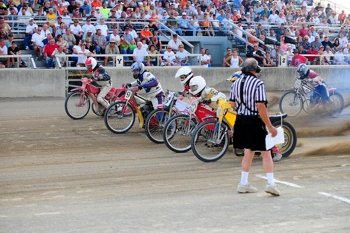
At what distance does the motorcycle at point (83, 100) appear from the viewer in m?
16.6

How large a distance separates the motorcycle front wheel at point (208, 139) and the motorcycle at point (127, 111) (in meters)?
3.08

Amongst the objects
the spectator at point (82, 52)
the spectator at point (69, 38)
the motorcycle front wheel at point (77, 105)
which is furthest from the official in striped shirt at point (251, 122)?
the spectator at point (69, 38)

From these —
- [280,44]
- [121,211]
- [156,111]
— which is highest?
[280,44]

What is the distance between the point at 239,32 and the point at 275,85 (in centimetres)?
395

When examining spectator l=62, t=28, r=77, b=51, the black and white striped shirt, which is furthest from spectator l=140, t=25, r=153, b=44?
the black and white striped shirt

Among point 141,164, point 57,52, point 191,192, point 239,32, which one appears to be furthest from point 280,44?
point 191,192

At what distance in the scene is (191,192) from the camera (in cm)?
924

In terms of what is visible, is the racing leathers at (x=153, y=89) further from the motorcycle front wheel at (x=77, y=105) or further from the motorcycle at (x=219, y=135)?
the motorcycle at (x=219, y=135)

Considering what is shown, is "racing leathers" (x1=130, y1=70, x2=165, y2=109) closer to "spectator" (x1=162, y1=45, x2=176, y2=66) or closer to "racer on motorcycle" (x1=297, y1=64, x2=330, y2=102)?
"racer on motorcycle" (x1=297, y1=64, x2=330, y2=102)

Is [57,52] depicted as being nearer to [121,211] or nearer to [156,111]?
[156,111]

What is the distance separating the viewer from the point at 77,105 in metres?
16.8

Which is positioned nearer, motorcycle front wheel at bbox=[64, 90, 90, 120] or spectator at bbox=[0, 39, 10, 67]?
motorcycle front wheel at bbox=[64, 90, 90, 120]

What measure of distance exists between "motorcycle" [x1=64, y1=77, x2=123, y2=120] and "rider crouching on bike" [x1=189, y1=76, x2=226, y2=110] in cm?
419

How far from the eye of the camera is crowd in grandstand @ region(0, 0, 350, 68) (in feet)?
73.7
